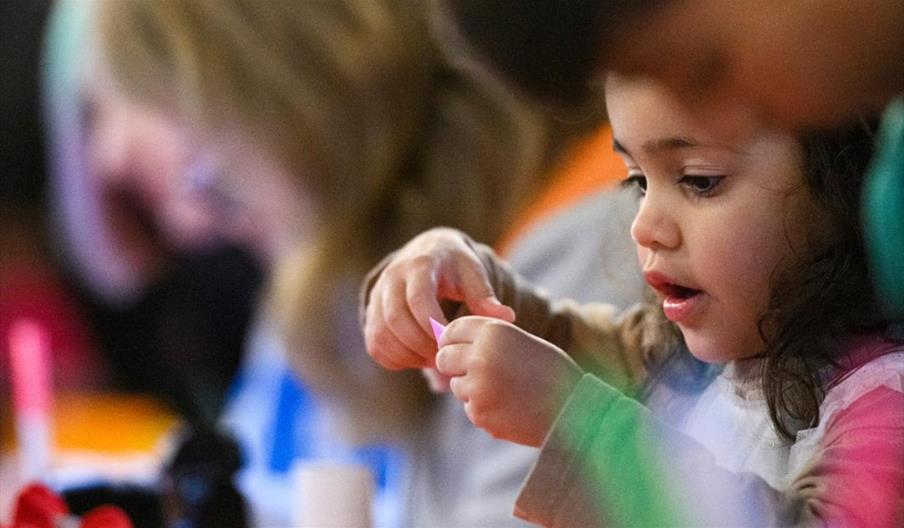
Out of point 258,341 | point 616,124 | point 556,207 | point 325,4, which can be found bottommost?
point 258,341

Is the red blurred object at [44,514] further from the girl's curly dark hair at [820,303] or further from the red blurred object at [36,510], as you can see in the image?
the girl's curly dark hair at [820,303]

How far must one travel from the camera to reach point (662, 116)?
41cm

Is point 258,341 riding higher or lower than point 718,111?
lower

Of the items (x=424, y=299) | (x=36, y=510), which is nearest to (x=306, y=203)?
(x=36, y=510)

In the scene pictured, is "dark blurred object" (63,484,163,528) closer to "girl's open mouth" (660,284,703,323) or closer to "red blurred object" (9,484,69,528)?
"red blurred object" (9,484,69,528)

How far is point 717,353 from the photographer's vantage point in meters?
0.47

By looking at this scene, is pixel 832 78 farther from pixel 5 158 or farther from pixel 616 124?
pixel 5 158

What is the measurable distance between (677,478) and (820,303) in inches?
3.8

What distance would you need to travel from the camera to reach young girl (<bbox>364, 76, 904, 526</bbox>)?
39 cm

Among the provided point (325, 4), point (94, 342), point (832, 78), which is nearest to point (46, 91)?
point (94, 342)

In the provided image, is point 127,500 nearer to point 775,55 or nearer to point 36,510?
point 36,510

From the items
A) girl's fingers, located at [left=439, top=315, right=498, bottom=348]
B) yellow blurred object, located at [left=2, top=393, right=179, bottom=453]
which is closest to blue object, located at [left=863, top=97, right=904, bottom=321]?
girl's fingers, located at [left=439, top=315, right=498, bottom=348]

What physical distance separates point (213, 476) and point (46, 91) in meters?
0.99

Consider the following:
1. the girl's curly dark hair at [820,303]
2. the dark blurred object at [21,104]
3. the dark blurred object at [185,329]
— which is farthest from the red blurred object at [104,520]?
the dark blurred object at [21,104]
